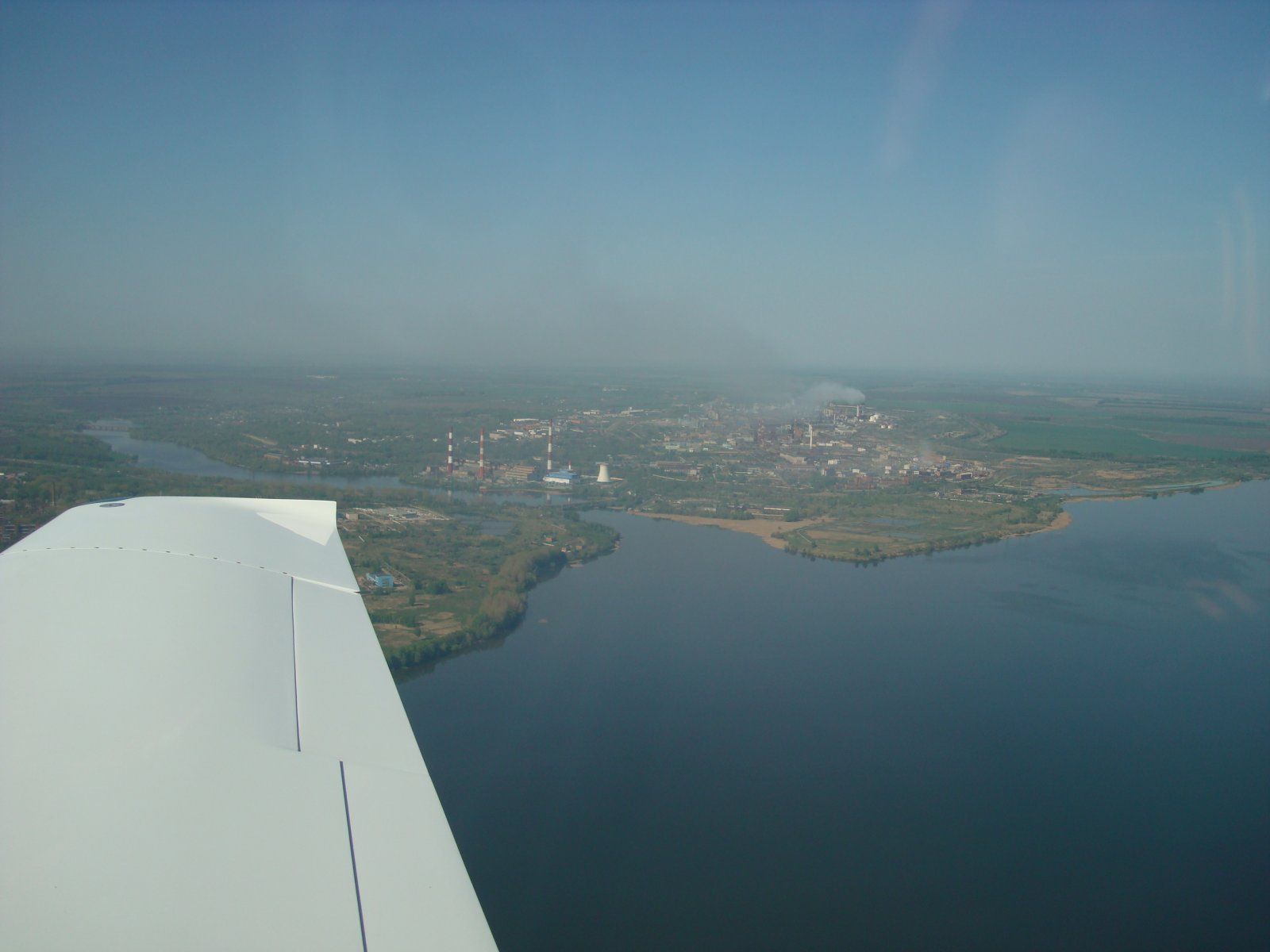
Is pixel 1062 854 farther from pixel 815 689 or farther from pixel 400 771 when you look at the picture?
pixel 400 771

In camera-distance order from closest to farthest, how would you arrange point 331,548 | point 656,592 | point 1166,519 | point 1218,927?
1. point 331,548
2. point 1218,927
3. point 656,592
4. point 1166,519

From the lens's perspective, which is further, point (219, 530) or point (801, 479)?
point (801, 479)

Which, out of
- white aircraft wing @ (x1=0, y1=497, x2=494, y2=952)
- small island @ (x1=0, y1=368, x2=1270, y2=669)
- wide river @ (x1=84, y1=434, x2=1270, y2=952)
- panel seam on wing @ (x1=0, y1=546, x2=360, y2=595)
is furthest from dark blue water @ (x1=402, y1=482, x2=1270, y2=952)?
white aircraft wing @ (x1=0, y1=497, x2=494, y2=952)

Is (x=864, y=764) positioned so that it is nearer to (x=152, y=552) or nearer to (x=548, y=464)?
(x=152, y=552)

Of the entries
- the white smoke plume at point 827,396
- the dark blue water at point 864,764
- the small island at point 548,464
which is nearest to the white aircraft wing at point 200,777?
the dark blue water at point 864,764

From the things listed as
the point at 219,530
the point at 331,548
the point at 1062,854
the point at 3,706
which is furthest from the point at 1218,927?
the point at 3,706

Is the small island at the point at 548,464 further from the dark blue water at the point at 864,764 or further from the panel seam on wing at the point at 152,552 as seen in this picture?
the panel seam on wing at the point at 152,552

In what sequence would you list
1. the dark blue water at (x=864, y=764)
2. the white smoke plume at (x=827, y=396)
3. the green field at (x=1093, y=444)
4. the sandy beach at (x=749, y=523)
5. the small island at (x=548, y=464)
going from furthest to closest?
A: the white smoke plume at (x=827, y=396)
the green field at (x=1093, y=444)
the sandy beach at (x=749, y=523)
the small island at (x=548, y=464)
the dark blue water at (x=864, y=764)
